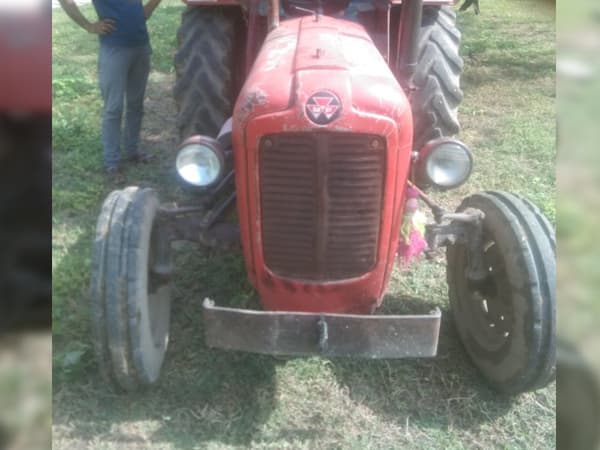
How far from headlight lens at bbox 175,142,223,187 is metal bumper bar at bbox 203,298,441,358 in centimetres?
40

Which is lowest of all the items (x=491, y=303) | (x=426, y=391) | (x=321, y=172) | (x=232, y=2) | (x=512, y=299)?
(x=426, y=391)

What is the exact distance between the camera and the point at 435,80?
3.05 m

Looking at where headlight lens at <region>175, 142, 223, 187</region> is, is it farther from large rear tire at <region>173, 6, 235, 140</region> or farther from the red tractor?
large rear tire at <region>173, 6, 235, 140</region>

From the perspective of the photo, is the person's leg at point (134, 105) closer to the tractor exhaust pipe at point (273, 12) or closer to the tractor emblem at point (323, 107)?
the tractor exhaust pipe at point (273, 12)

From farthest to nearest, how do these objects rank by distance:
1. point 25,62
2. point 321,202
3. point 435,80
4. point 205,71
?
1. point 205,71
2. point 435,80
3. point 321,202
4. point 25,62

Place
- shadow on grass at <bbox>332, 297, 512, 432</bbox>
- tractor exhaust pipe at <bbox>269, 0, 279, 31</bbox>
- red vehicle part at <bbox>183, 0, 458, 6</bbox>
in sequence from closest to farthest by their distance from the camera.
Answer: shadow on grass at <bbox>332, 297, 512, 432</bbox>, tractor exhaust pipe at <bbox>269, 0, 279, 31</bbox>, red vehicle part at <bbox>183, 0, 458, 6</bbox>

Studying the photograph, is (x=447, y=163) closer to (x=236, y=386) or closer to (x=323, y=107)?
(x=323, y=107)

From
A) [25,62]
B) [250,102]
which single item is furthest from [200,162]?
[25,62]

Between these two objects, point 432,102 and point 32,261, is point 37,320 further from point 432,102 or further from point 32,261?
point 432,102

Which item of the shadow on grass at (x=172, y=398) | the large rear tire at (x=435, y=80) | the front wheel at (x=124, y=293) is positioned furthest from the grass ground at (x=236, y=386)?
the large rear tire at (x=435, y=80)

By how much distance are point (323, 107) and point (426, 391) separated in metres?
1.05

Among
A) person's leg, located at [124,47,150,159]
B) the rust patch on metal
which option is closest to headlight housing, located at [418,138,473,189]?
the rust patch on metal

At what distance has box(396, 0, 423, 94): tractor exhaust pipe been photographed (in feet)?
8.06

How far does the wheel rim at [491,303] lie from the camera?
2434mm
